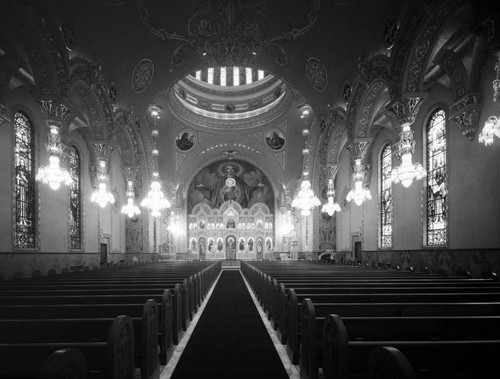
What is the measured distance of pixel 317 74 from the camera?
1625 cm

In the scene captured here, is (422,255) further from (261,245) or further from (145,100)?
(261,245)

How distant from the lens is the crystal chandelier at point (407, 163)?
35.4 ft

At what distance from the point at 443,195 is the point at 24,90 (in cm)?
1575

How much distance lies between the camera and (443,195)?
14172 millimetres

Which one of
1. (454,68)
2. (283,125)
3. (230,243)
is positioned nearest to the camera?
(454,68)

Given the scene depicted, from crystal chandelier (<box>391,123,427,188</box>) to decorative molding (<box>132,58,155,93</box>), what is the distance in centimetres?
1020

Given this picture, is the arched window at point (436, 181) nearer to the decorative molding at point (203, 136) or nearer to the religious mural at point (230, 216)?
the decorative molding at point (203, 136)

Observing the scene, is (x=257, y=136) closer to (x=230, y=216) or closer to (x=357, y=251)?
(x=230, y=216)

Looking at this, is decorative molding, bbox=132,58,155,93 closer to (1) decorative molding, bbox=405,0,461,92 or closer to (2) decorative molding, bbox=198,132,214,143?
(1) decorative molding, bbox=405,0,461,92

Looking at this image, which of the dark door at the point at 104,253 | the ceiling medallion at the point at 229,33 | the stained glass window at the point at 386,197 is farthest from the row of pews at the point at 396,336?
the dark door at the point at 104,253

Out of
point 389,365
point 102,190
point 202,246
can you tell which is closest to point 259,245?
point 202,246

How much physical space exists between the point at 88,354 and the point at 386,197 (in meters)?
18.6

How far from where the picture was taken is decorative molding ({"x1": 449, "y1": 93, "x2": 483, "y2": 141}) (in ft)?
37.6

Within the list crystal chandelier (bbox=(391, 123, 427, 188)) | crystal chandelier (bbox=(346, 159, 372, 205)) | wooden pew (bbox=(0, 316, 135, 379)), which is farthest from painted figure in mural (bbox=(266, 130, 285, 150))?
wooden pew (bbox=(0, 316, 135, 379))
